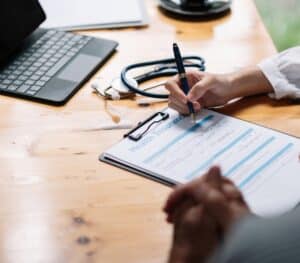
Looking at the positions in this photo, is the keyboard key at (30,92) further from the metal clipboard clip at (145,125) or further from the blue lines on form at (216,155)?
the blue lines on form at (216,155)

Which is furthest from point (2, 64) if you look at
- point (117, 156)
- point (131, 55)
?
point (117, 156)

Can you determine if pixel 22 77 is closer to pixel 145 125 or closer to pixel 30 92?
pixel 30 92

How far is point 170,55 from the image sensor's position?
133cm

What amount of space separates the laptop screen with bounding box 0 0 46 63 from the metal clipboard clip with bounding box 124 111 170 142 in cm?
34

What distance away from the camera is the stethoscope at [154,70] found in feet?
3.98

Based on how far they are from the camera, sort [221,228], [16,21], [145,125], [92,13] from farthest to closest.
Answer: [92,13], [16,21], [145,125], [221,228]

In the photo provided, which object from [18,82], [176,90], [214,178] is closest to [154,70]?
[176,90]

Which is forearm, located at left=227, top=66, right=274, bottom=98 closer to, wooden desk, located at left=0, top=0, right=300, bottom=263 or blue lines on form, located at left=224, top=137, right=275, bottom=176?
wooden desk, located at left=0, top=0, right=300, bottom=263

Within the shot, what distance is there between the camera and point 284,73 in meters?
1.19

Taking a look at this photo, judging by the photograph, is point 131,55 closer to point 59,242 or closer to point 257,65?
point 257,65

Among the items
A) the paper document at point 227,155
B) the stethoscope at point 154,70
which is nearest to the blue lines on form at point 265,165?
the paper document at point 227,155

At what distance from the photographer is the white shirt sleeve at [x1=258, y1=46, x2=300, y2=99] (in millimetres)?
1173

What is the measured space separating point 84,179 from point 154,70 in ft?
1.16

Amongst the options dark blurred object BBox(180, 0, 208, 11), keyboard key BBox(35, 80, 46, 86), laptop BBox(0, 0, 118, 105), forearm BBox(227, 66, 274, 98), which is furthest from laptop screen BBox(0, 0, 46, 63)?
forearm BBox(227, 66, 274, 98)
